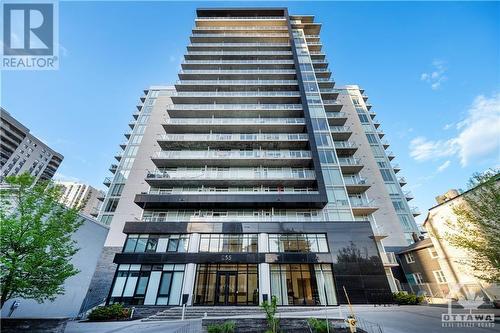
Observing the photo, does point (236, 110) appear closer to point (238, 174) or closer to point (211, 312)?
point (238, 174)

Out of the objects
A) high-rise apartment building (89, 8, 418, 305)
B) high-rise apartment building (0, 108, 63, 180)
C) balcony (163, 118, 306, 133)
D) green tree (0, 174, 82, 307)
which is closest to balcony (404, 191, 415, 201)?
high-rise apartment building (89, 8, 418, 305)

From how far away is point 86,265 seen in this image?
19.2 meters

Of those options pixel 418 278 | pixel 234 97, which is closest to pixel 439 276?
pixel 418 278

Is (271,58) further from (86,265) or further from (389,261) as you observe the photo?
(86,265)

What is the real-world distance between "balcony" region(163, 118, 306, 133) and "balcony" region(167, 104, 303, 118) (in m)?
1.18

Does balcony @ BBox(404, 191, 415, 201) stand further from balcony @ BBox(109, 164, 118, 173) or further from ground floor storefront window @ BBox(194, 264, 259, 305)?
balcony @ BBox(109, 164, 118, 173)

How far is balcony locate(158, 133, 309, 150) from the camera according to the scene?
29625mm

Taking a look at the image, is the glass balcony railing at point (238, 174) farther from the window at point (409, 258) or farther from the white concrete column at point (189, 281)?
the window at point (409, 258)

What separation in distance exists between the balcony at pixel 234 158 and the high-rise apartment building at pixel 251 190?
20 centimetres

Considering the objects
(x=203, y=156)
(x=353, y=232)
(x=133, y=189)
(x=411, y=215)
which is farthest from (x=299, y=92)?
(x=133, y=189)

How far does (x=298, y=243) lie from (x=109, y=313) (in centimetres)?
1658

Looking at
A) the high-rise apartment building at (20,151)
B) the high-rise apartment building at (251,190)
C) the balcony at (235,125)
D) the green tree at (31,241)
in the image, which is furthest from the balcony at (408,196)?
the high-rise apartment building at (20,151)

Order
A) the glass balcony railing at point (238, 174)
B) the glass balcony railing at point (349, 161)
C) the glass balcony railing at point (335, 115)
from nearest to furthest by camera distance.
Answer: the glass balcony railing at point (238, 174), the glass balcony railing at point (349, 161), the glass balcony railing at point (335, 115)
